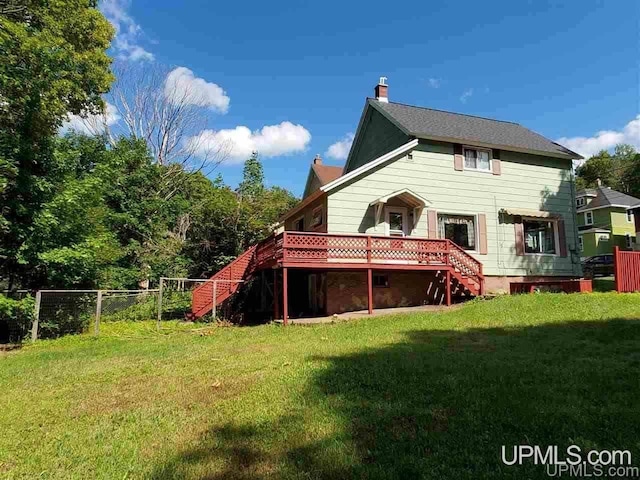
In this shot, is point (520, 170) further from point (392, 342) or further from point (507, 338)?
point (392, 342)

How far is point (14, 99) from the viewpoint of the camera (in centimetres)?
1068

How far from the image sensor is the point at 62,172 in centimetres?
1184

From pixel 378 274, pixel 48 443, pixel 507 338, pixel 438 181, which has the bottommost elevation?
pixel 48 443

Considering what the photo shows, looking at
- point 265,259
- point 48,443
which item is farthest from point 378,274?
point 48,443

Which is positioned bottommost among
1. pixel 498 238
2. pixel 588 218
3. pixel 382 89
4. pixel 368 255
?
pixel 368 255

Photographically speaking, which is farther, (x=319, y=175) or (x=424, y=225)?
(x=319, y=175)

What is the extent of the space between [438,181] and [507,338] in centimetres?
869

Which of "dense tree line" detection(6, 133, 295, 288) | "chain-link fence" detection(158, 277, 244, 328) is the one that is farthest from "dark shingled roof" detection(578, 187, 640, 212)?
"chain-link fence" detection(158, 277, 244, 328)

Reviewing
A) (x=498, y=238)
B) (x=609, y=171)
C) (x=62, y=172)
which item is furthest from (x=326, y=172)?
(x=609, y=171)

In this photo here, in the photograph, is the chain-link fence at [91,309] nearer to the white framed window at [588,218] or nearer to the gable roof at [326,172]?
the gable roof at [326,172]

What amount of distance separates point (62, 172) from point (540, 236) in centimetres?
1712

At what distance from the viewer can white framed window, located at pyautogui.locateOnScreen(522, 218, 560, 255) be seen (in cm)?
1675

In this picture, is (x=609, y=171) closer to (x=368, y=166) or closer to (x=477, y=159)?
(x=477, y=159)

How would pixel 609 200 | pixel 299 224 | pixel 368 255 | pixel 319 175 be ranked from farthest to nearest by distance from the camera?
pixel 609 200 → pixel 319 175 → pixel 299 224 → pixel 368 255
